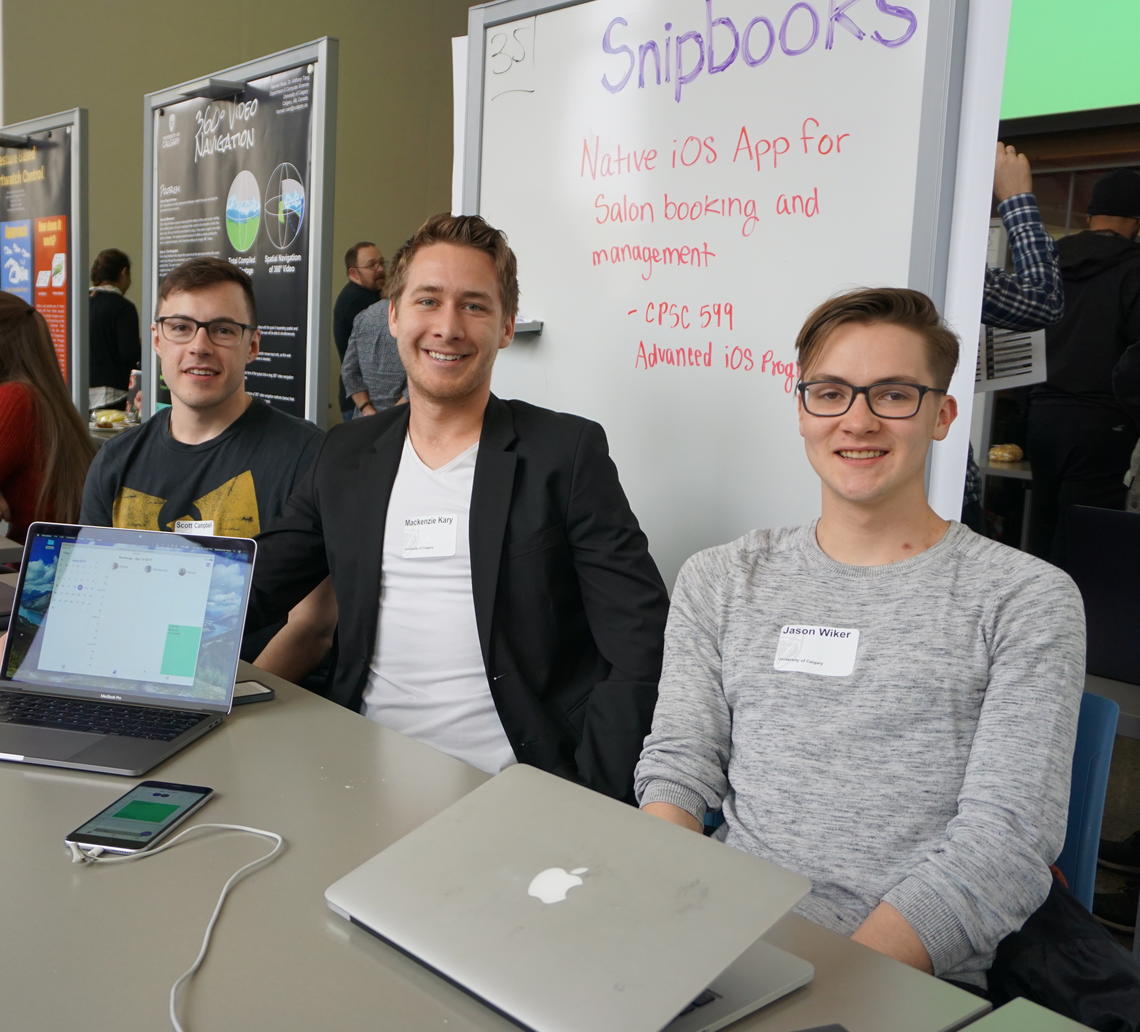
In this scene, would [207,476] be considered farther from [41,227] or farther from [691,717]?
[41,227]

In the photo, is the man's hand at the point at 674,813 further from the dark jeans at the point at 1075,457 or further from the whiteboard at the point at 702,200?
the dark jeans at the point at 1075,457

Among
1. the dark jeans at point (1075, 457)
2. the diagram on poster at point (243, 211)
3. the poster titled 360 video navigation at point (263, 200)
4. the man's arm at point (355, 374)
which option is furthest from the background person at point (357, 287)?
the dark jeans at point (1075, 457)

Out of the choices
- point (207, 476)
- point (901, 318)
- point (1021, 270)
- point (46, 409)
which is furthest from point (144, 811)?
point (46, 409)

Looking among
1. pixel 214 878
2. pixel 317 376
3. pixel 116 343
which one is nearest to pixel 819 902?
pixel 214 878

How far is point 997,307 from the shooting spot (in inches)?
81.4

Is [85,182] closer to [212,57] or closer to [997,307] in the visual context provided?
[212,57]

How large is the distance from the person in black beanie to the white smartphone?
11.1 ft

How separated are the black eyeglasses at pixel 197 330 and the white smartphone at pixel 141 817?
1323mm

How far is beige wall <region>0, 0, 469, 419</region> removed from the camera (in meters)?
6.92

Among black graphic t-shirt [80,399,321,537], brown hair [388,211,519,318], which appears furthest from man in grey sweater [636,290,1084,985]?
black graphic t-shirt [80,399,321,537]

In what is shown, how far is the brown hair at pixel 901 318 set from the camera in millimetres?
1391

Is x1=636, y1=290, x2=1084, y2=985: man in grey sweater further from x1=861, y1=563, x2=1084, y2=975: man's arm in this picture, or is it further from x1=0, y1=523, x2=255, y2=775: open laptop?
x1=0, y1=523, x2=255, y2=775: open laptop

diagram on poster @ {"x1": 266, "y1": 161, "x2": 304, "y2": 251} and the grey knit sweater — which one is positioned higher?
diagram on poster @ {"x1": 266, "y1": 161, "x2": 304, "y2": 251}

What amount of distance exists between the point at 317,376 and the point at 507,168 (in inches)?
37.8
